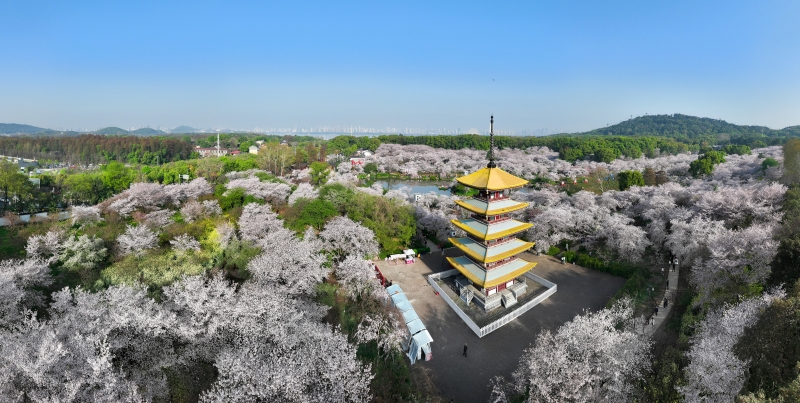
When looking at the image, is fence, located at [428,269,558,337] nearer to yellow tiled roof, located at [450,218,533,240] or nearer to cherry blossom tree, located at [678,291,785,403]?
yellow tiled roof, located at [450,218,533,240]

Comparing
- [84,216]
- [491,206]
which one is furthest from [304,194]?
[491,206]

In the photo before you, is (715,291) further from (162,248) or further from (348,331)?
(162,248)

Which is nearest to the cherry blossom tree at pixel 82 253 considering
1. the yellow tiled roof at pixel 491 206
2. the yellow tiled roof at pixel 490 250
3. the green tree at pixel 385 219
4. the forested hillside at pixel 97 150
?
the green tree at pixel 385 219

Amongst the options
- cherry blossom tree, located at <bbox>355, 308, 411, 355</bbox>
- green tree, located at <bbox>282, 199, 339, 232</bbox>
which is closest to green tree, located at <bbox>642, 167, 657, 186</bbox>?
green tree, located at <bbox>282, 199, 339, 232</bbox>

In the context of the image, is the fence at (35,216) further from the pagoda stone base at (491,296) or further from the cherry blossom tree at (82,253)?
the pagoda stone base at (491,296)

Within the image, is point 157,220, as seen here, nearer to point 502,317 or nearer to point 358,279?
point 358,279

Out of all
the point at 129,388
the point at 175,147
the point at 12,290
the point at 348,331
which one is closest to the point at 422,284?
the point at 348,331
